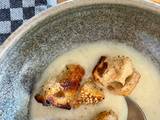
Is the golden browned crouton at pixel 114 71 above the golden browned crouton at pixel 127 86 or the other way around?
above

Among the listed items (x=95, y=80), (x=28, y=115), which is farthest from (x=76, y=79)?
(x=28, y=115)

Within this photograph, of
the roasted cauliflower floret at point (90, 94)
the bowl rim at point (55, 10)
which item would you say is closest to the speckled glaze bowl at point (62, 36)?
the bowl rim at point (55, 10)

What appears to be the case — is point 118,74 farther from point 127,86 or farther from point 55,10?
point 55,10

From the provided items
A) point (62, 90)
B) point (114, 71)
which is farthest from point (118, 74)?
point (62, 90)

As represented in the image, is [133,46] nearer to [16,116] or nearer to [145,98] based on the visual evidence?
[145,98]

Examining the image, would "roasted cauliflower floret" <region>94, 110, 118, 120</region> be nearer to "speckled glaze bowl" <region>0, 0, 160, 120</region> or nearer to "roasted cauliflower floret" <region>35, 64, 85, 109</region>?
→ "roasted cauliflower floret" <region>35, 64, 85, 109</region>

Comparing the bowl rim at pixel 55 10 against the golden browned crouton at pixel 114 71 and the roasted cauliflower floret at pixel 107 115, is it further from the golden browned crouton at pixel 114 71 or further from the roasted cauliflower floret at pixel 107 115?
the roasted cauliflower floret at pixel 107 115

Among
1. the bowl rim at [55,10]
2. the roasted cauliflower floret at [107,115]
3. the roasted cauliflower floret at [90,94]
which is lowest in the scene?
the roasted cauliflower floret at [107,115]
